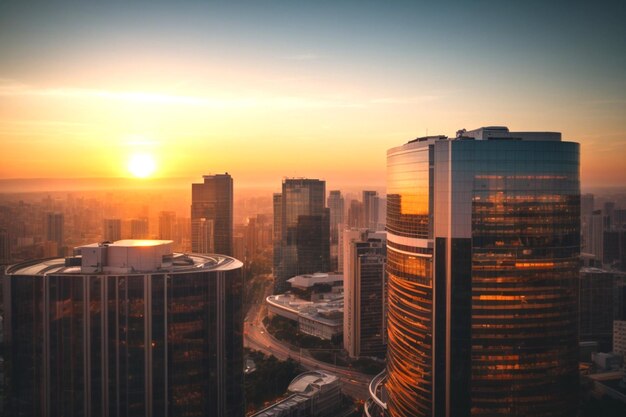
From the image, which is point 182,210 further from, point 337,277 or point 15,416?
point 15,416

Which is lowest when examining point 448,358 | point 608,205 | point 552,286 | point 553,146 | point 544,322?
point 448,358

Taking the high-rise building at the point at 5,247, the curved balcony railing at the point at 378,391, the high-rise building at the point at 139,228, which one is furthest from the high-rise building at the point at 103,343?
the high-rise building at the point at 139,228

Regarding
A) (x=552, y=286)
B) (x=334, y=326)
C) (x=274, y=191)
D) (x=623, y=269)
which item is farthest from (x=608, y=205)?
(x=274, y=191)

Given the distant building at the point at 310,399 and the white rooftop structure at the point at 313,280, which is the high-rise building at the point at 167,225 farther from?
the distant building at the point at 310,399

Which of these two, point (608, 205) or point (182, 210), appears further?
point (182, 210)

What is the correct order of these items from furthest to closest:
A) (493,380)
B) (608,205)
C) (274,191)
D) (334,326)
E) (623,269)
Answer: (274,191)
(334,326)
(623,269)
(608,205)
(493,380)

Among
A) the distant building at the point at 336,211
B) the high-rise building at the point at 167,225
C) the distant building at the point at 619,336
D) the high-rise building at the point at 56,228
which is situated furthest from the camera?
the distant building at the point at 336,211

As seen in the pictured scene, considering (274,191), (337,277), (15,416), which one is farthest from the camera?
(274,191)

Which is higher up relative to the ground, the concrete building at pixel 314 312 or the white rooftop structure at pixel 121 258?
the white rooftop structure at pixel 121 258
